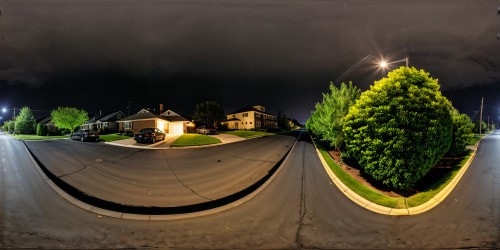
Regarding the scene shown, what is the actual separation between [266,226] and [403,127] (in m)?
6.42

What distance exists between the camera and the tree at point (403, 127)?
7.52 meters

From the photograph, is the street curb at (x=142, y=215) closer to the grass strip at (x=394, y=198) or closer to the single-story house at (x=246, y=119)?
the grass strip at (x=394, y=198)

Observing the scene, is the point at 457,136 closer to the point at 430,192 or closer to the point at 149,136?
the point at 430,192

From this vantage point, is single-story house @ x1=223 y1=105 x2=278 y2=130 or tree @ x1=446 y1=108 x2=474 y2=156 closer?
tree @ x1=446 y1=108 x2=474 y2=156

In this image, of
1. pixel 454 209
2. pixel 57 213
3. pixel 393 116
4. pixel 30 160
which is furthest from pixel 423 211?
pixel 30 160

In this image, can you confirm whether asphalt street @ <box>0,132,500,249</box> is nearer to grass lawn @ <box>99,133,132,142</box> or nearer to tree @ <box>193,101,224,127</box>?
grass lawn @ <box>99,133,132,142</box>

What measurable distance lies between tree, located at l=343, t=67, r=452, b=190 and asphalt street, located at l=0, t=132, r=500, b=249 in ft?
4.97

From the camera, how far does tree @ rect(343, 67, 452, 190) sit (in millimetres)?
7516

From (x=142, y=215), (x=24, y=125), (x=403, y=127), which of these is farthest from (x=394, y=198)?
(x=24, y=125)

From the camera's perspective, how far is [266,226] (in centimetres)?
492

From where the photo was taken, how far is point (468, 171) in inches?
434

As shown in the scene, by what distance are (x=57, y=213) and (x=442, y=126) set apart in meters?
12.8

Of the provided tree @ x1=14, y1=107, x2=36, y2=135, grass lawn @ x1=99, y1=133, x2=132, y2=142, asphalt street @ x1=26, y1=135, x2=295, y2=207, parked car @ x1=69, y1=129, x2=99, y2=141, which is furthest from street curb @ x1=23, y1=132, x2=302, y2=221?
tree @ x1=14, y1=107, x2=36, y2=135

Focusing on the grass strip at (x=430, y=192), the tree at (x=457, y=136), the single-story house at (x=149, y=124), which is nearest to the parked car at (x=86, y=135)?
the single-story house at (x=149, y=124)
